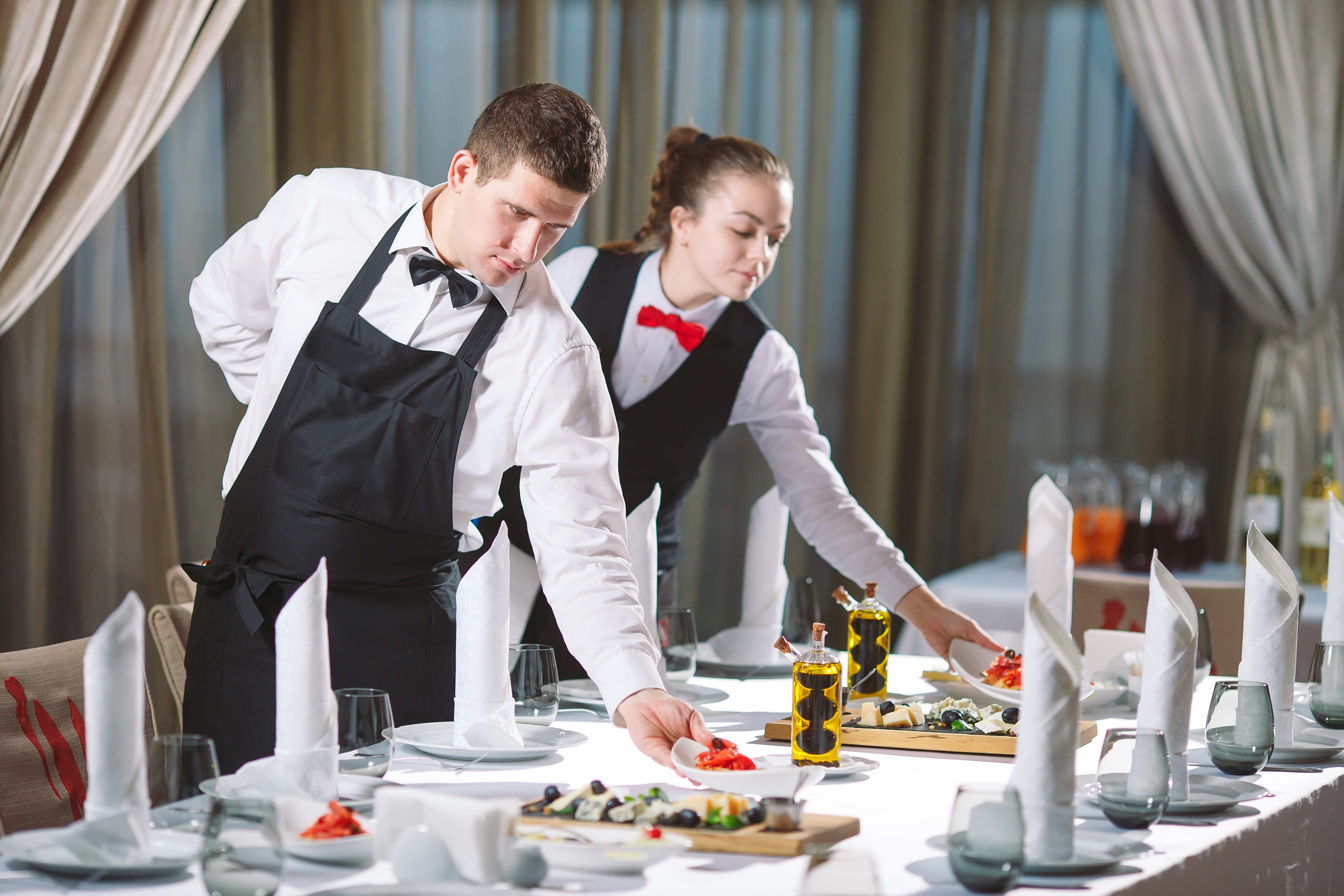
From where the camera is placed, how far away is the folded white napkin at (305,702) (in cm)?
131

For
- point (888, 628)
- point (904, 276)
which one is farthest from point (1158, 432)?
point (888, 628)

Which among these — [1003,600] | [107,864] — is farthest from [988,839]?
[1003,600]

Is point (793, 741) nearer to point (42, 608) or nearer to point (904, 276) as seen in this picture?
point (42, 608)

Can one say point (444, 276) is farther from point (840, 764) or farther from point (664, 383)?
point (840, 764)

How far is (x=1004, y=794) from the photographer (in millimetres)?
1183

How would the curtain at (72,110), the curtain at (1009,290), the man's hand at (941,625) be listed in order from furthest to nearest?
the curtain at (1009,290)
the curtain at (72,110)
the man's hand at (941,625)

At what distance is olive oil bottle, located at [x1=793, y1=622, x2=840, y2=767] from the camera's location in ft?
5.24

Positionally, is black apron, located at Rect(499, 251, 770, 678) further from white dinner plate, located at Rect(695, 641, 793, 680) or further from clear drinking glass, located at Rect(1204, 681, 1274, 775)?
clear drinking glass, located at Rect(1204, 681, 1274, 775)

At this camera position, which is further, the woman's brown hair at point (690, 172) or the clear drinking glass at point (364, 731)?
the woman's brown hair at point (690, 172)

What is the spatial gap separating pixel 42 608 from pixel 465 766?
2.05 m

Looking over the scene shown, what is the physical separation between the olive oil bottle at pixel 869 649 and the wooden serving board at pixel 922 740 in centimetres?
21

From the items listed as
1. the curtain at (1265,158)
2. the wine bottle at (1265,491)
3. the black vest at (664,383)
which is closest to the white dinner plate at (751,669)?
the black vest at (664,383)

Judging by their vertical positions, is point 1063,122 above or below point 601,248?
above

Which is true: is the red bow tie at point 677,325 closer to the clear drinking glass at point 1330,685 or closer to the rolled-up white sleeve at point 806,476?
the rolled-up white sleeve at point 806,476
